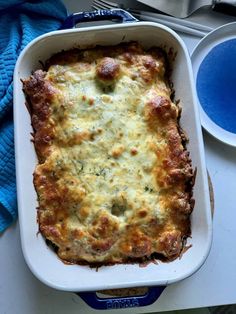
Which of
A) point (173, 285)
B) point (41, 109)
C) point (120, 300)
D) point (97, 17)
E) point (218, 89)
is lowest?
point (173, 285)

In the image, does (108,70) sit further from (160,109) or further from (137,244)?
(137,244)

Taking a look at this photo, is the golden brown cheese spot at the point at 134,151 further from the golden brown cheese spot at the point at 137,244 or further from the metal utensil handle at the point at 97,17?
the metal utensil handle at the point at 97,17

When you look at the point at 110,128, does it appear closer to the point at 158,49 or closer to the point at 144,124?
the point at 144,124

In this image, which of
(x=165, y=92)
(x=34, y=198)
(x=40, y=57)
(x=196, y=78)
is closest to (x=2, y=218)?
(x=34, y=198)

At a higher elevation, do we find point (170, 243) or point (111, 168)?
point (111, 168)

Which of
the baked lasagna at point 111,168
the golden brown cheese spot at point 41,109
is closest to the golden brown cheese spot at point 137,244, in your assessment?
the baked lasagna at point 111,168

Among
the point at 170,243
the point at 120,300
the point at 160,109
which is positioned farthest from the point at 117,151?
the point at 120,300
